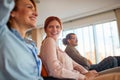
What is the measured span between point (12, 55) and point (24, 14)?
321mm

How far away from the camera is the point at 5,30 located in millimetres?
844

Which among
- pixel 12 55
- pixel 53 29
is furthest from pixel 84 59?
pixel 12 55

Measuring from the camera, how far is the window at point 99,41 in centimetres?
445

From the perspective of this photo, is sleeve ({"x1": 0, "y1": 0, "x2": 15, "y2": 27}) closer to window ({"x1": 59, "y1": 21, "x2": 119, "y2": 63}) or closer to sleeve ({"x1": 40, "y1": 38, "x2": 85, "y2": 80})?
sleeve ({"x1": 40, "y1": 38, "x2": 85, "y2": 80})

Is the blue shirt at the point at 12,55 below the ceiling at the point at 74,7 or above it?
below

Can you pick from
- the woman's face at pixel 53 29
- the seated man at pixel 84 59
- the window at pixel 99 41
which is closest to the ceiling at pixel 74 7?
the window at pixel 99 41

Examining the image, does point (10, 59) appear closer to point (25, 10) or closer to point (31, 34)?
point (25, 10)

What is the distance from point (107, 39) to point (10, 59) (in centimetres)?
388

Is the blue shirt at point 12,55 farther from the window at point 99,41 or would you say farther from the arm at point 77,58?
the window at point 99,41

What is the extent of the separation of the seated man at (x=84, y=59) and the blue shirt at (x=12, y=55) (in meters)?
1.00

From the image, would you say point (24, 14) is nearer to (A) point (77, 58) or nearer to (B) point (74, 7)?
(A) point (77, 58)

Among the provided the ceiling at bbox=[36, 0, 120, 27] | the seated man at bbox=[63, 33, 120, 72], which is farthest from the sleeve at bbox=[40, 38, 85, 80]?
the ceiling at bbox=[36, 0, 120, 27]

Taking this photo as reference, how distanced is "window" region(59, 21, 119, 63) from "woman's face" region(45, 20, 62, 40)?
9.52 ft

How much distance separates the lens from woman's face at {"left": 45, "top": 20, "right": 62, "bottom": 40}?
166 centimetres
